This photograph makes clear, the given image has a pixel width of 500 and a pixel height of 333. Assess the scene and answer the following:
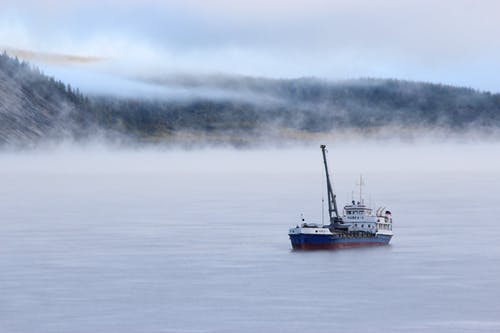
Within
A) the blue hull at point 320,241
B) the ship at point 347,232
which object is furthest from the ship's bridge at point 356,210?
the blue hull at point 320,241

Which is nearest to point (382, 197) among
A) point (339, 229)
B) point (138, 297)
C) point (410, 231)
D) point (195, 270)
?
point (410, 231)

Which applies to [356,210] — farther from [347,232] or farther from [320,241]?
[320,241]

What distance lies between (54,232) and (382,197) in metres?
70.0

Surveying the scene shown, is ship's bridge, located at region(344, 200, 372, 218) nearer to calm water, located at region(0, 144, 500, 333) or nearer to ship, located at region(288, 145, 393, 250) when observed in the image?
ship, located at region(288, 145, 393, 250)

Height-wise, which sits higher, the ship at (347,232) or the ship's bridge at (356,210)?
the ship's bridge at (356,210)

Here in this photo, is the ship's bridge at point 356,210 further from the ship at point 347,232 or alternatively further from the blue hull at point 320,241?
the blue hull at point 320,241

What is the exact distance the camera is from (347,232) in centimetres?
9300

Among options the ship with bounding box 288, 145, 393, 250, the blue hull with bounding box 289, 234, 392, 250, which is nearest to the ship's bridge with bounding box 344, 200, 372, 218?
the ship with bounding box 288, 145, 393, 250

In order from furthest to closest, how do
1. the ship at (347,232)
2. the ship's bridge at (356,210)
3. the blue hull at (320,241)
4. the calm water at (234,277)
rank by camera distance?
1. the ship's bridge at (356,210)
2. the ship at (347,232)
3. the blue hull at (320,241)
4. the calm water at (234,277)

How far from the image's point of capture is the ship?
293 feet

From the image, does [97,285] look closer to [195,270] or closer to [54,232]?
[195,270]

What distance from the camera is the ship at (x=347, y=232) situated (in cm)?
8938

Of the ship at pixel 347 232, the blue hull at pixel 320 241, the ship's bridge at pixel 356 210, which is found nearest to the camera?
the blue hull at pixel 320 241

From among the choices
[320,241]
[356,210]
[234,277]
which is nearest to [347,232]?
[356,210]
